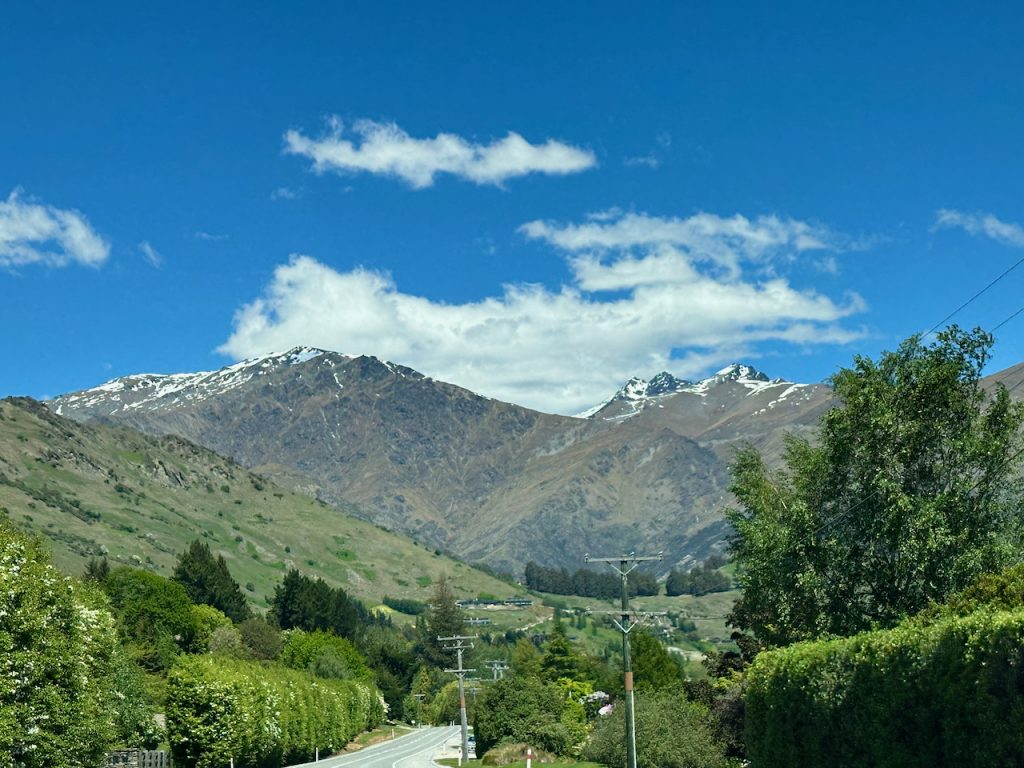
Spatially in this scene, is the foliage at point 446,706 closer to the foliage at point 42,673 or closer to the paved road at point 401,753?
the paved road at point 401,753

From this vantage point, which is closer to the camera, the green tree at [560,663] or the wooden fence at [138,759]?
the wooden fence at [138,759]

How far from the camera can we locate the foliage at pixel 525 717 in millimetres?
84000

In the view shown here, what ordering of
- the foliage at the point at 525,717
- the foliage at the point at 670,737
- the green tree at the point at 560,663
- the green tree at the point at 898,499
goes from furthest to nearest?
the green tree at the point at 560,663 < the foliage at the point at 525,717 < the foliage at the point at 670,737 < the green tree at the point at 898,499

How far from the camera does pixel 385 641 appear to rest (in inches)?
6865

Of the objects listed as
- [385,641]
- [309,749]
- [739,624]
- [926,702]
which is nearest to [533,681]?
[309,749]

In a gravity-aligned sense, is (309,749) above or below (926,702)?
below

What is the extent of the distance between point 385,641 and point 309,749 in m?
86.9

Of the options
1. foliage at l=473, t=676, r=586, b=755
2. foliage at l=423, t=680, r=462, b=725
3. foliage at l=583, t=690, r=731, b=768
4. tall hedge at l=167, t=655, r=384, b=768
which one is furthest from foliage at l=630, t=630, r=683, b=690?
foliage at l=423, t=680, r=462, b=725

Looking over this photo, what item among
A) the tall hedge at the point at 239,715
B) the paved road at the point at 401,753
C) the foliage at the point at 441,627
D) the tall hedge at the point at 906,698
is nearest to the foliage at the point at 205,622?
the paved road at the point at 401,753

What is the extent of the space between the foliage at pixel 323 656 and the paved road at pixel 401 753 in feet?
33.7

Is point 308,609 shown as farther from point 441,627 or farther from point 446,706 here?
point 441,627

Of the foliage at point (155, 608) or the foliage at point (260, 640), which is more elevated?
the foliage at point (155, 608)

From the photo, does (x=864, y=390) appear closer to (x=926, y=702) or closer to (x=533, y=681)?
(x=926, y=702)

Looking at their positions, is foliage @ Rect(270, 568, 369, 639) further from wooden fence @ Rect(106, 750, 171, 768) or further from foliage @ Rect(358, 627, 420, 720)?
wooden fence @ Rect(106, 750, 171, 768)
